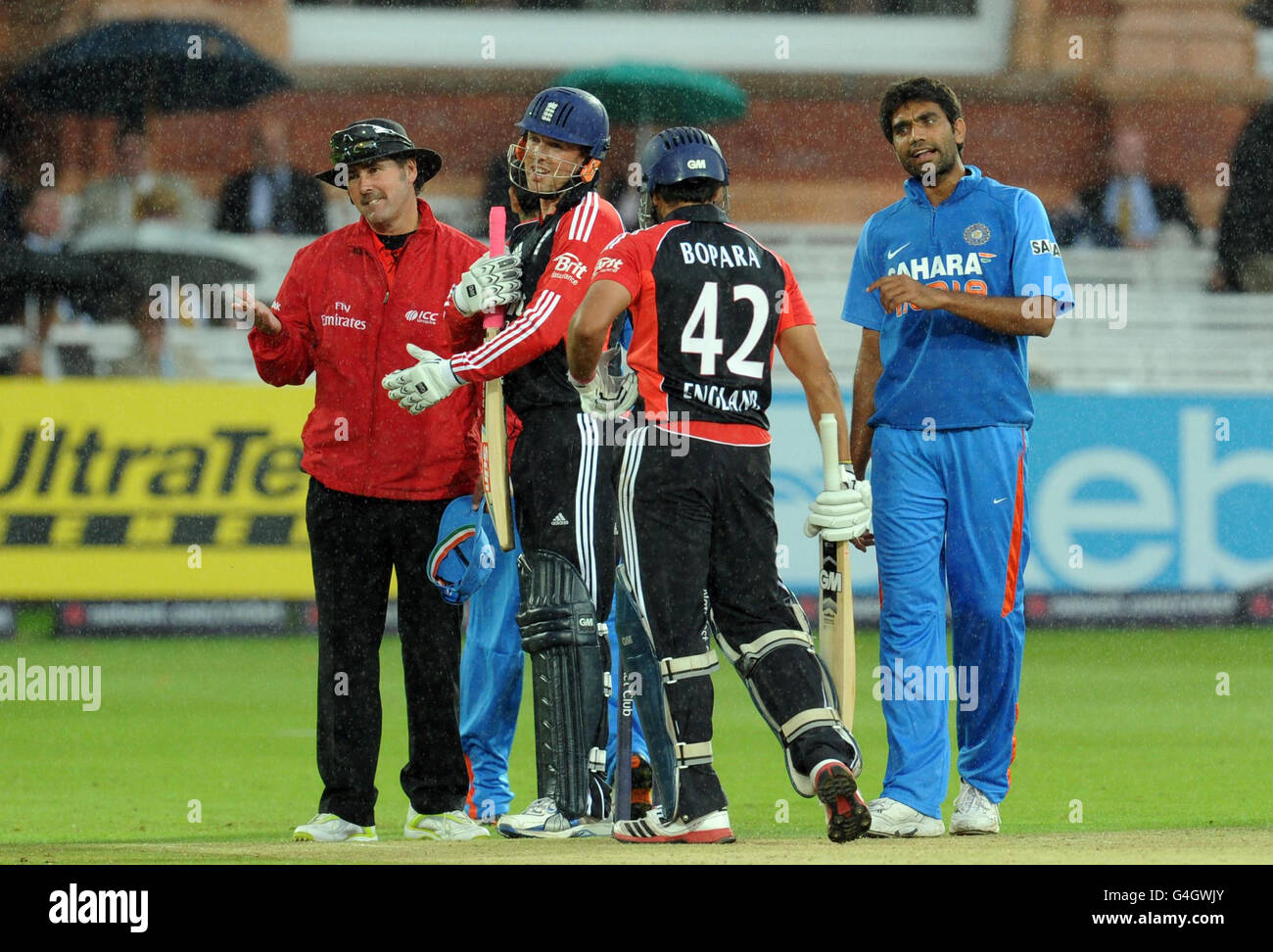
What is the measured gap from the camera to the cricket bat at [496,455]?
→ 705cm

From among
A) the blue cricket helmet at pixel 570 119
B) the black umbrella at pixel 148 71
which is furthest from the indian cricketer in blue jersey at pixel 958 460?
the black umbrella at pixel 148 71

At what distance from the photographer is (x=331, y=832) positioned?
7000 mm

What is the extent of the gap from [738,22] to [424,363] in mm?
22661

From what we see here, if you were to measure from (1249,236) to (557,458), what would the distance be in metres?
16.7

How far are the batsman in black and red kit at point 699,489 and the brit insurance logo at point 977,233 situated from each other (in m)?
0.98

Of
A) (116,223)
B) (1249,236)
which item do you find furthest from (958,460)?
(1249,236)

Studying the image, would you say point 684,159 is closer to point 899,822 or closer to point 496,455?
point 496,455

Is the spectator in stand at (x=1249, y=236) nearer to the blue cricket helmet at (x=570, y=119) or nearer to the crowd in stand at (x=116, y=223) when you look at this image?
the crowd in stand at (x=116, y=223)

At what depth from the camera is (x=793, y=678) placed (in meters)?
6.40

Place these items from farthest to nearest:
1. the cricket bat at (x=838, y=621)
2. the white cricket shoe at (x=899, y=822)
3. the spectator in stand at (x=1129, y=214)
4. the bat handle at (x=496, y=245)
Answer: the spectator in stand at (x=1129, y=214) → the bat handle at (x=496, y=245) → the cricket bat at (x=838, y=621) → the white cricket shoe at (x=899, y=822)

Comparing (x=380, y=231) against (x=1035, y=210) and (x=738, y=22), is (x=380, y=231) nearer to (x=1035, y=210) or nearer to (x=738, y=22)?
(x=1035, y=210)

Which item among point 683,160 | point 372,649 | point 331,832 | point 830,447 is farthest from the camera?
point 372,649

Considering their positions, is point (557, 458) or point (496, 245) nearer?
point (557, 458)
